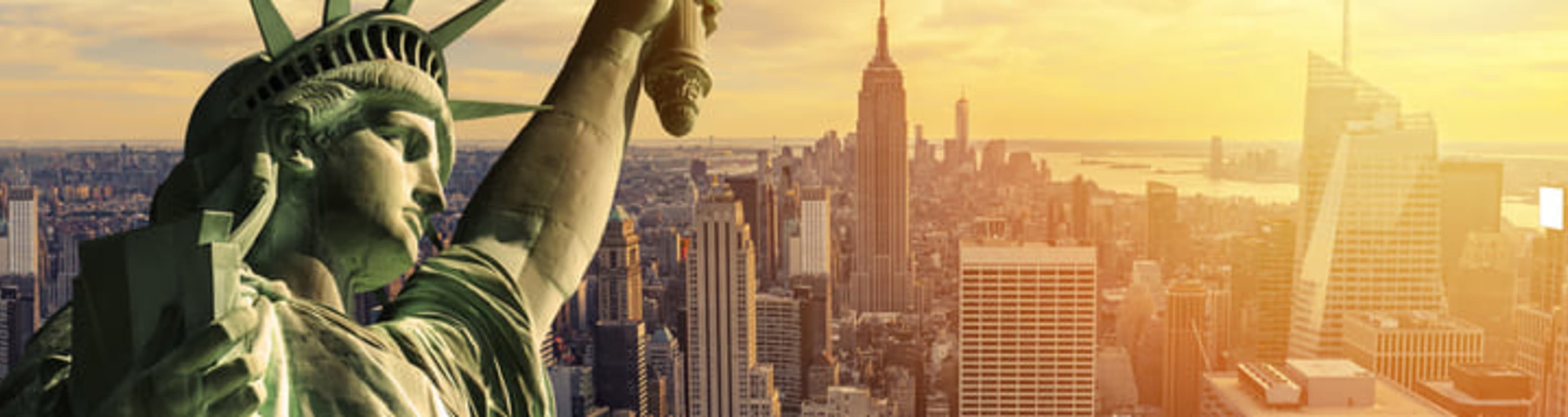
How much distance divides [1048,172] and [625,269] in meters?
13.6

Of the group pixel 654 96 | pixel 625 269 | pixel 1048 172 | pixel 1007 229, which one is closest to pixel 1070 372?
pixel 1007 229

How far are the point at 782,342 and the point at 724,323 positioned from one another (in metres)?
2.73

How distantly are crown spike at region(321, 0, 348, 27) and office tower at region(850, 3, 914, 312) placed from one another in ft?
113

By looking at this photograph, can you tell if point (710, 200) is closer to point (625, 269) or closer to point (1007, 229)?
point (625, 269)

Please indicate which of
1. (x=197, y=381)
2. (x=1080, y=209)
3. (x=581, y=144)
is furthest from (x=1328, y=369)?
(x=197, y=381)

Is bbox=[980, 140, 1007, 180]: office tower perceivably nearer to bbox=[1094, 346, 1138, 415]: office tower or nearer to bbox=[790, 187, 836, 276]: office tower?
bbox=[790, 187, 836, 276]: office tower

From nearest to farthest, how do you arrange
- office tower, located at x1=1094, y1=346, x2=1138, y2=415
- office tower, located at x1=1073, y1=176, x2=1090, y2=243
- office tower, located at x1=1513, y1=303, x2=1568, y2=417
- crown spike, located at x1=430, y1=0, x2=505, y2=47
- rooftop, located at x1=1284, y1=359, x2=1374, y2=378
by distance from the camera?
1. crown spike, located at x1=430, y1=0, x2=505, y2=47
2. office tower, located at x1=1513, y1=303, x2=1568, y2=417
3. rooftop, located at x1=1284, y1=359, x2=1374, y2=378
4. office tower, located at x1=1073, y1=176, x2=1090, y2=243
5. office tower, located at x1=1094, y1=346, x2=1138, y2=415

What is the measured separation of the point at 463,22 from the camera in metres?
2.76

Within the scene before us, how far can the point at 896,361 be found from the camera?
1410 inches

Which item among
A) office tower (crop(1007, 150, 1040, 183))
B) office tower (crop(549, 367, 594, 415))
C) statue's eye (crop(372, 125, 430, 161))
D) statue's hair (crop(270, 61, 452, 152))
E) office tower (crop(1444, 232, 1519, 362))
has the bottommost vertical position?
office tower (crop(549, 367, 594, 415))

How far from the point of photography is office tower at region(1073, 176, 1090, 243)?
34188 mm

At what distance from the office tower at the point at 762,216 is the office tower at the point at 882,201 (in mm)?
3482

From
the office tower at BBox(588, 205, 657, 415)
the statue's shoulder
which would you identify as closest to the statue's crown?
the statue's shoulder

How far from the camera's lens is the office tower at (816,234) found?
3441 centimetres
